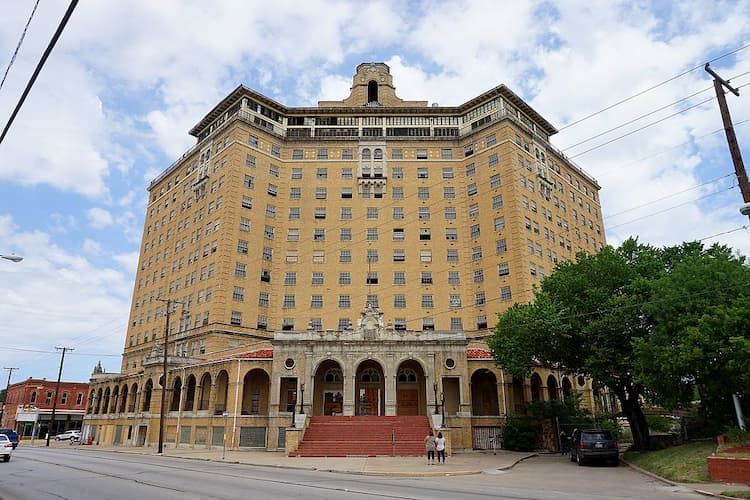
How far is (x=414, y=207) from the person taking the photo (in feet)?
209

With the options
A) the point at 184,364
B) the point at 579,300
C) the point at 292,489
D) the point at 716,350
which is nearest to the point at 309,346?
the point at 184,364

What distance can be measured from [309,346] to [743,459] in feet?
98.6

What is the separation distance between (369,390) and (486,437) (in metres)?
11.3

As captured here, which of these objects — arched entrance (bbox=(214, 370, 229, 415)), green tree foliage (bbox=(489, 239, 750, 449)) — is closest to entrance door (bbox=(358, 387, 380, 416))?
arched entrance (bbox=(214, 370, 229, 415))

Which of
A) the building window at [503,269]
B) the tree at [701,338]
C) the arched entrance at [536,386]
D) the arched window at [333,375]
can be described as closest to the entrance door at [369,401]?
the arched window at [333,375]

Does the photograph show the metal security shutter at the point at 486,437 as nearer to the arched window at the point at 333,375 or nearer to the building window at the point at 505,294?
the arched window at the point at 333,375

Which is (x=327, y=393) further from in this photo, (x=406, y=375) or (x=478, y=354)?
(x=478, y=354)

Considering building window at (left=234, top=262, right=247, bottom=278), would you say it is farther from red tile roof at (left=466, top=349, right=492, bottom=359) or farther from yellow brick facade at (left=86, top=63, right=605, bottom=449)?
red tile roof at (left=466, top=349, right=492, bottom=359)

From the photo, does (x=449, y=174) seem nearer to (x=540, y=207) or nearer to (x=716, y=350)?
(x=540, y=207)

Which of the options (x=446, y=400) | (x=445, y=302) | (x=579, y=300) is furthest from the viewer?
(x=445, y=302)

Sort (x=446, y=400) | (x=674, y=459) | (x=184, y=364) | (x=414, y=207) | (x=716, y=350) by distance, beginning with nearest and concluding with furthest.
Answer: (x=716, y=350), (x=674, y=459), (x=446, y=400), (x=184, y=364), (x=414, y=207)

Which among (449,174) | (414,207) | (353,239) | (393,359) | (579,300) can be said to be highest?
(449,174)

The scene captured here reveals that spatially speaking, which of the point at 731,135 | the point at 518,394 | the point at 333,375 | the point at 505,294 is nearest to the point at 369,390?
the point at 333,375

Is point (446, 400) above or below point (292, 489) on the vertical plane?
above
